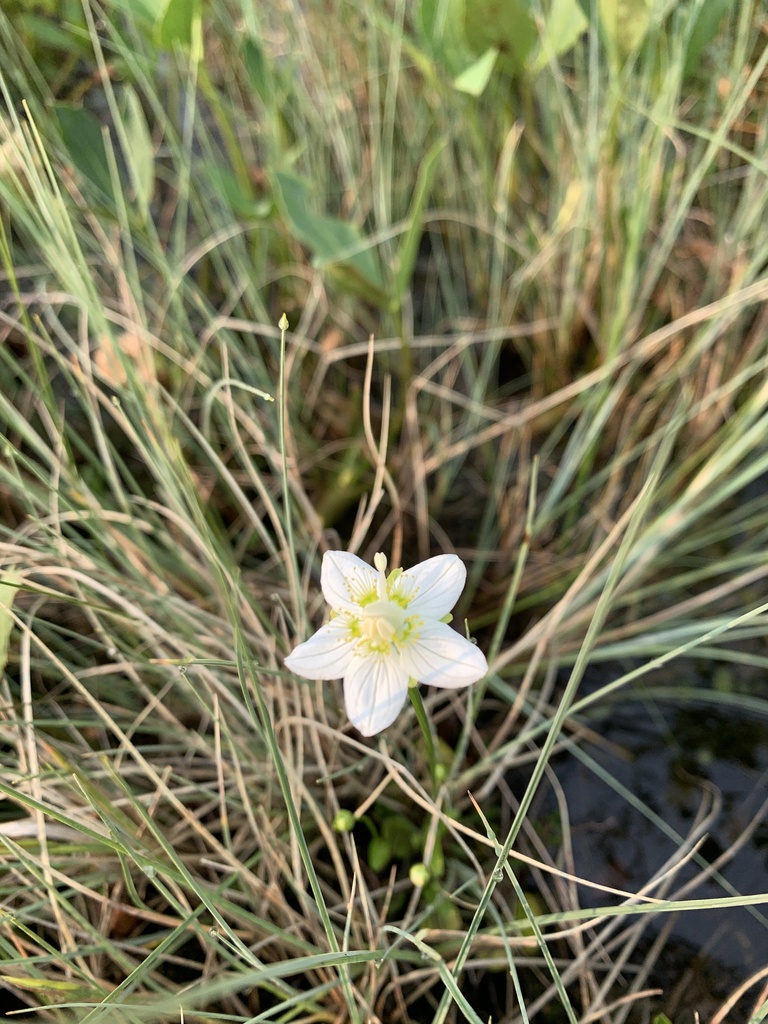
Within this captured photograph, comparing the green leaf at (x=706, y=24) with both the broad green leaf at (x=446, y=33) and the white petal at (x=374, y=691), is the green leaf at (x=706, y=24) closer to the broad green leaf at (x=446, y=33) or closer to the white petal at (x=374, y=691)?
the broad green leaf at (x=446, y=33)

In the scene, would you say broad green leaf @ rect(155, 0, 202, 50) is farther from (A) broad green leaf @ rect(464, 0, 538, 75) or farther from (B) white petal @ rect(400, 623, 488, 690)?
(B) white petal @ rect(400, 623, 488, 690)

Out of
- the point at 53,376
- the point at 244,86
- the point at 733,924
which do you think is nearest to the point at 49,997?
the point at 733,924

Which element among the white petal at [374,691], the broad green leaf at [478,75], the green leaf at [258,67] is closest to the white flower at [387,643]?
the white petal at [374,691]

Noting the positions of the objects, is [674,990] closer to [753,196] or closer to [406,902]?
[406,902]

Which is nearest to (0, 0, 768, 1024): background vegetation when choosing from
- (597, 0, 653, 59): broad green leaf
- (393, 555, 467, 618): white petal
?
(597, 0, 653, 59): broad green leaf

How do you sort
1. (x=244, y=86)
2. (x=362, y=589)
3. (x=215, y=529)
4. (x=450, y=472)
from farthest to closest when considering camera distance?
(x=244, y=86) → (x=450, y=472) → (x=215, y=529) → (x=362, y=589)

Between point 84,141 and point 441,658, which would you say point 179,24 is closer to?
point 84,141
